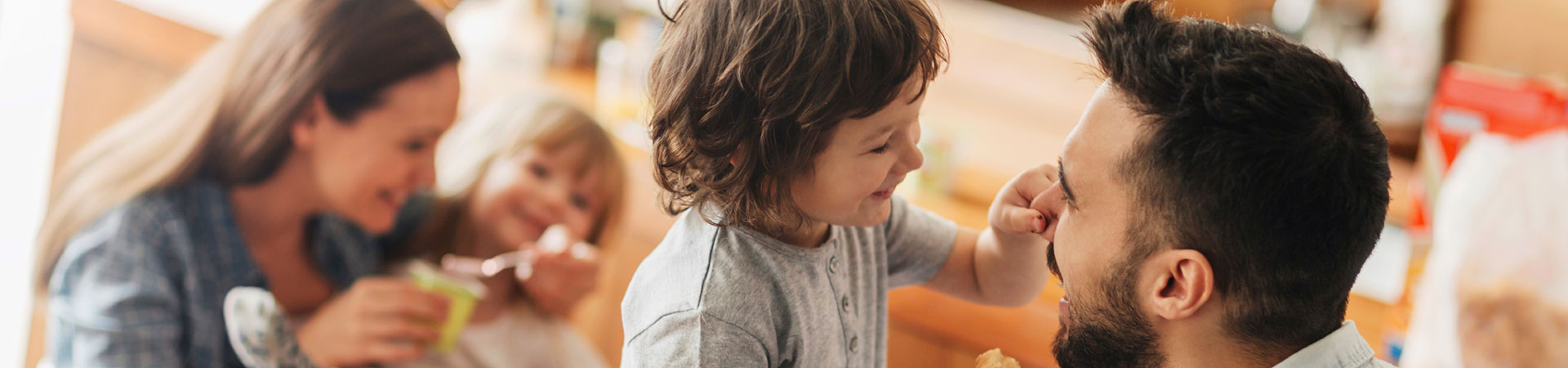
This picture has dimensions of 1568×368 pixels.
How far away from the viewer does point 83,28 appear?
4.48 ft

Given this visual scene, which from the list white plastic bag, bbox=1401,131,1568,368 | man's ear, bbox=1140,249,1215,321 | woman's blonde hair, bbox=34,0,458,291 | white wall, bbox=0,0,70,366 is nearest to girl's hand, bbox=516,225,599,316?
woman's blonde hair, bbox=34,0,458,291

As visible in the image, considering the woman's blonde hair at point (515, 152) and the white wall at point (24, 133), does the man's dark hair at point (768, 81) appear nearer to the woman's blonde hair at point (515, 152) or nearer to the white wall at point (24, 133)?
the woman's blonde hair at point (515, 152)

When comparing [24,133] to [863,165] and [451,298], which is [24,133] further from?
[863,165]

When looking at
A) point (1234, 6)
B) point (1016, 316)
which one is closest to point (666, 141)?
point (1016, 316)

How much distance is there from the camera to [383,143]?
1142mm

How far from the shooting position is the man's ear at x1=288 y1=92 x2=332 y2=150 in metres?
1.12

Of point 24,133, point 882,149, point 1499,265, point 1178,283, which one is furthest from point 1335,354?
point 24,133

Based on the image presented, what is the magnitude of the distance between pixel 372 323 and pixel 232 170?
23 centimetres

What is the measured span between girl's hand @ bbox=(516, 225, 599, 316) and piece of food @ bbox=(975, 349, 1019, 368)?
2.74 feet

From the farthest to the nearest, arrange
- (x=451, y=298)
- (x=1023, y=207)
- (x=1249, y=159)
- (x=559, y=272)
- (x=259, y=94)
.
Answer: (x=559, y=272), (x=451, y=298), (x=259, y=94), (x=1023, y=207), (x=1249, y=159)

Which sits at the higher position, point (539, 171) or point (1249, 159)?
point (1249, 159)

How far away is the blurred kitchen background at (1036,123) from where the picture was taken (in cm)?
113

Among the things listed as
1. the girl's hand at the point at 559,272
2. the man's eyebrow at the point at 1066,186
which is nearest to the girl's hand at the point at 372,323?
the girl's hand at the point at 559,272

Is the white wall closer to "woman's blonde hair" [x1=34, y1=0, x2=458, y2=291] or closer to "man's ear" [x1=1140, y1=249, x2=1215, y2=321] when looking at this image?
"woman's blonde hair" [x1=34, y1=0, x2=458, y2=291]
